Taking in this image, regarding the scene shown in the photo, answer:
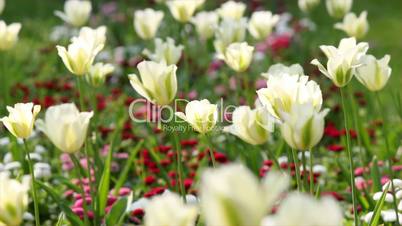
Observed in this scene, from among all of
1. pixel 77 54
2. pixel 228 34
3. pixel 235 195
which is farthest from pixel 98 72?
pixel 235 195

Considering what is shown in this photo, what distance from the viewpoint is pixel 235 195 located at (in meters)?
1.09

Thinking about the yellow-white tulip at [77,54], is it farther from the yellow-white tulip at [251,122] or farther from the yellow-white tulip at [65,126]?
the yellow-white tulip at [251,122]

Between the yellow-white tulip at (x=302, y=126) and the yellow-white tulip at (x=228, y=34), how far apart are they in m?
1.89

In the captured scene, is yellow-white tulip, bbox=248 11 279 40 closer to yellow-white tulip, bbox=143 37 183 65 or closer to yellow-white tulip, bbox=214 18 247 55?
yellow-white tulip, bbox=214 18 247 55

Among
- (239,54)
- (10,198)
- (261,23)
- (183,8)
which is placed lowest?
(10,198)

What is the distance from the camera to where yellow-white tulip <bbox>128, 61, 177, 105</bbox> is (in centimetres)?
220

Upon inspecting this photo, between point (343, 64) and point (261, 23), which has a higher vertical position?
point (261, 23)

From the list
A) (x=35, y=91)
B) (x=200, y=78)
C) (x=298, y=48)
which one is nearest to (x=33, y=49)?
(x=35, y=91)

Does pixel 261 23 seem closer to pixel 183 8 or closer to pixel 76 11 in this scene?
pixel 183 8

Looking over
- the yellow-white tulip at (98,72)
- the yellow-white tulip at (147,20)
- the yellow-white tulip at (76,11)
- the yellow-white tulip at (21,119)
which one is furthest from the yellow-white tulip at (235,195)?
the yellow-white tulip at (76,11)

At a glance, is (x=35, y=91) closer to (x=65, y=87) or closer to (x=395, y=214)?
(x=65, y=87)

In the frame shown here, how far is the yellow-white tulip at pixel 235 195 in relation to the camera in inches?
42.8

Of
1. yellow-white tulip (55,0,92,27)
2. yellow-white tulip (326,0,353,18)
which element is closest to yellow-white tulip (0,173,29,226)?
yellow-white tulip (55,0,92,27)

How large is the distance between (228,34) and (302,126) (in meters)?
1.97
